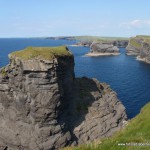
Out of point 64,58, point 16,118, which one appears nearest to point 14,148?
point 16,118

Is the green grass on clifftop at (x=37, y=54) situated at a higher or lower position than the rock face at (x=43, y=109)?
higher

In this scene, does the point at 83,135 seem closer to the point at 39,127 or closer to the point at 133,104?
the point at 39,127

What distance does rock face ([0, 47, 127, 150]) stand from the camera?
177 ft

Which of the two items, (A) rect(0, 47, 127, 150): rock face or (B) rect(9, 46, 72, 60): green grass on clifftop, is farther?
(B) rect(9, 46, 72, 60): green grass on clifftop

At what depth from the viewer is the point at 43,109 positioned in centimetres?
5472

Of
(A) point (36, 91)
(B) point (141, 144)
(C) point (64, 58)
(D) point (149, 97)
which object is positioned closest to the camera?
(B) point (141, 144)

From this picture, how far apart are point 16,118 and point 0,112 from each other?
4160mm

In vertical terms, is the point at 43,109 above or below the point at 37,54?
below

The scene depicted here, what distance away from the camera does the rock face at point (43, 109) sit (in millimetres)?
54094

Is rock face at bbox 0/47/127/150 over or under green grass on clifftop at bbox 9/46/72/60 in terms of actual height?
under

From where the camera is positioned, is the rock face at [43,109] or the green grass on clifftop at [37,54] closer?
the rock face at [43,109]

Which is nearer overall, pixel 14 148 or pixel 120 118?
pixel 14 148

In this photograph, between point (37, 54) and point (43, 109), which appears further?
point (37, 54)

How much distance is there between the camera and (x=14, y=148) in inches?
2229
